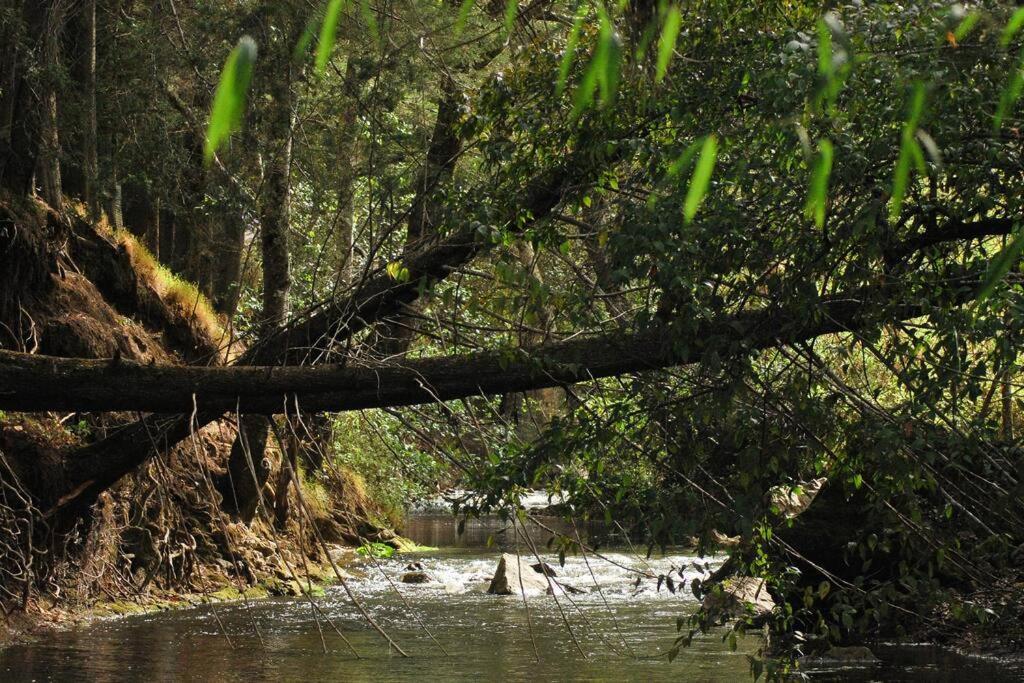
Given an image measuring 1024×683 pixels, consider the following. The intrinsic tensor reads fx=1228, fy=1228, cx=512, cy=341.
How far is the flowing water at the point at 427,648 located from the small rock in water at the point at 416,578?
125 centimetres

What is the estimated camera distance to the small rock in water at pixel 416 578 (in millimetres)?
16578

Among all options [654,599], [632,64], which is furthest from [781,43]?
[654,599]

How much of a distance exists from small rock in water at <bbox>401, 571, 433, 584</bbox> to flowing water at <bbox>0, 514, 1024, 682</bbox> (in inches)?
49.1

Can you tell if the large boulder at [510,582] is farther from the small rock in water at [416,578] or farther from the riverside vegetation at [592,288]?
the riverside vegetation at [592,288]

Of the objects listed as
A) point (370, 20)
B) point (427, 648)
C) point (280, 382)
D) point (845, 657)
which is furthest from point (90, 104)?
point (370, 20)

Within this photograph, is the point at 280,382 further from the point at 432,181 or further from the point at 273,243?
the point at 273,243

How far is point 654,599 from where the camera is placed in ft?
48.3

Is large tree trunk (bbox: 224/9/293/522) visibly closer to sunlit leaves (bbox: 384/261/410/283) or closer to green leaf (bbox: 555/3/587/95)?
sunlit leaves (bbox: 384/261/410/283)

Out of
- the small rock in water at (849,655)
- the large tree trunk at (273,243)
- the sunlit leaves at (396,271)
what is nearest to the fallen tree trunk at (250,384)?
the sunlit leaves at (396,271)

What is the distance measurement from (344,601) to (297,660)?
423cm

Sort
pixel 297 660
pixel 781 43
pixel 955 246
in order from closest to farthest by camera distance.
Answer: pixel 781 43 → pixel 955 246 → pixel 297 660

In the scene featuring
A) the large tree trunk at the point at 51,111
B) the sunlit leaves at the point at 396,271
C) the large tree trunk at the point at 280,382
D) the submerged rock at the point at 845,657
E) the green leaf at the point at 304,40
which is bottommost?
the submerged rock at the point at 845,657

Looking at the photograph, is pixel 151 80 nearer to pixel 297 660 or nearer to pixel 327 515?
pixel 297 660

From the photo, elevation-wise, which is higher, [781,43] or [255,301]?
[255,301]
